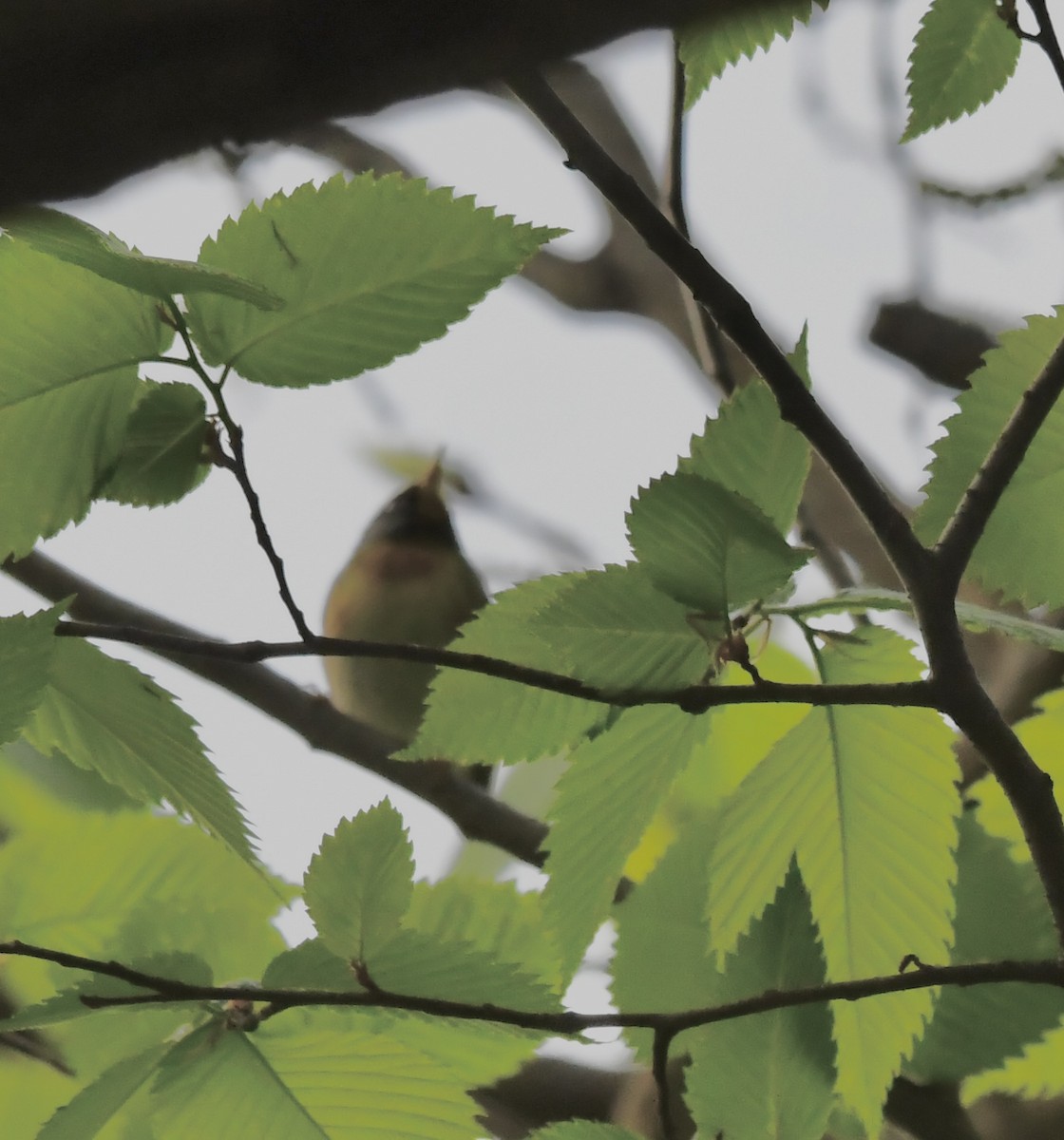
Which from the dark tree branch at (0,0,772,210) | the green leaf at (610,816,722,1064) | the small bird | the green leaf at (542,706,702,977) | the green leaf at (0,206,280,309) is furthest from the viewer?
the small bird

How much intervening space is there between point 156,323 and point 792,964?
0.89ft

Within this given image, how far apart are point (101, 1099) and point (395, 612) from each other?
80 cm

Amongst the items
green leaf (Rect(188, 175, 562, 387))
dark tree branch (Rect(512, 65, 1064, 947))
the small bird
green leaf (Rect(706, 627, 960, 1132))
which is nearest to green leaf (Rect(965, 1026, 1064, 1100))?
green leaf (Rect(706, 627, 960, 1132))

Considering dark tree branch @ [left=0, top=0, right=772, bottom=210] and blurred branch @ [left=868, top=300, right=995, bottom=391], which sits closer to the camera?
dark tree branch @ [left=0, top=0, right=772, bottom=210]

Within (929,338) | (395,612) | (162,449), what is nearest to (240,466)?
(162,449)

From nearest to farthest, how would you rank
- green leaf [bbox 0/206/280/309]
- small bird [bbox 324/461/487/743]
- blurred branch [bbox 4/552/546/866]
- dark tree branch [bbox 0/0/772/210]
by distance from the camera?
dark tree branch [bbox 0/0/772/210]
green leaf [bbox 0/206/280/309]
blurred branch [bbox 4/552/546/866]
small bird [bbox 324/461/487/743]

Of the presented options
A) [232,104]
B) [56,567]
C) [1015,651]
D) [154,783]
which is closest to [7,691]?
[154,783]

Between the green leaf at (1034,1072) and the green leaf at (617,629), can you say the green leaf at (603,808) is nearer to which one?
the green leaf at (617,629)

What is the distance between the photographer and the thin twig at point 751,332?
10.6 inches

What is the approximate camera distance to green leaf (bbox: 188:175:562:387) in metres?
0.29

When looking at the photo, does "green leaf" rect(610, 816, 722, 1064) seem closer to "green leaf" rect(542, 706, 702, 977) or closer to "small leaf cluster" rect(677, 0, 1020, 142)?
"green leaf" rect(542, 706, 702, 977)

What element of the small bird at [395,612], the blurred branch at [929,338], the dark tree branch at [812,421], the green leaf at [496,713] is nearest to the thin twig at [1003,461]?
the dark tree branch at [812,421]

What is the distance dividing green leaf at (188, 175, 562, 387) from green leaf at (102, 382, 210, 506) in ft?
0.08

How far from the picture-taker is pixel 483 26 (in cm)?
13
